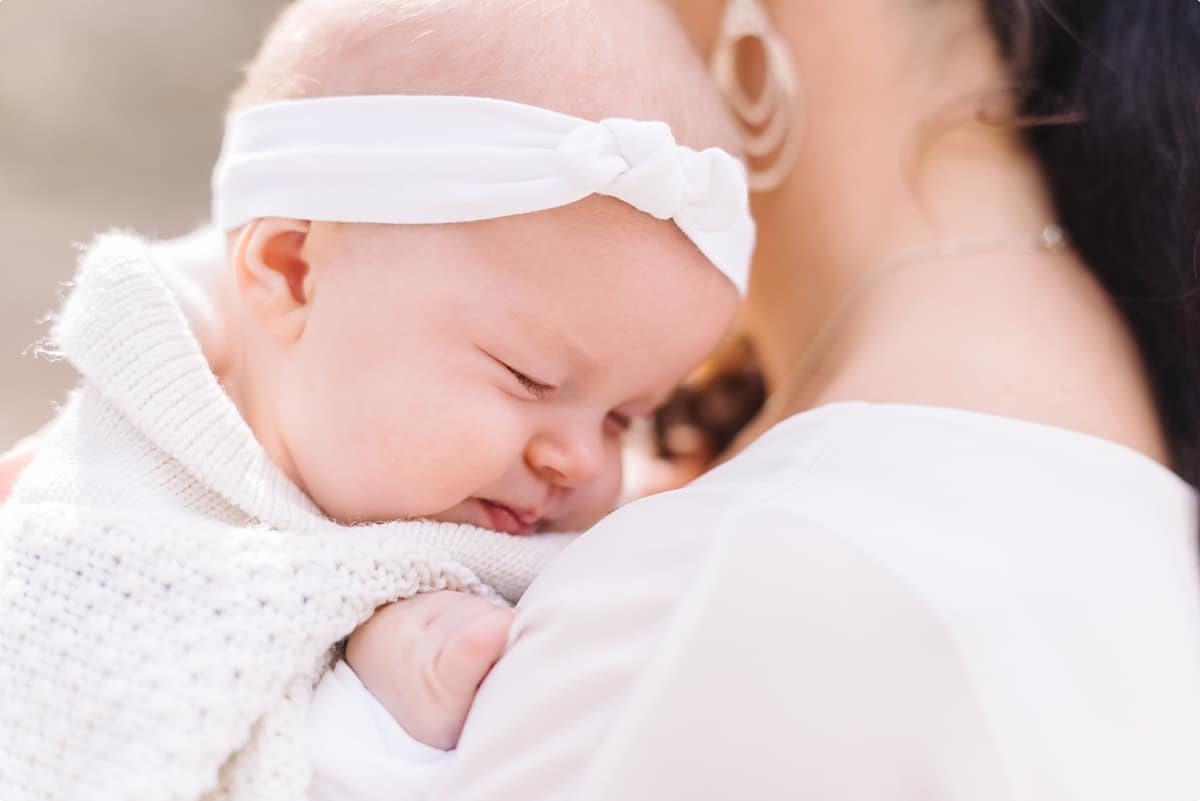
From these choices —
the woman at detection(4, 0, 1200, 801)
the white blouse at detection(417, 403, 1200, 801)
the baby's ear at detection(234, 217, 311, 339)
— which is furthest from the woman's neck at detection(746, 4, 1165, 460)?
the baby's ear at detection(234, 217, 311, 339)

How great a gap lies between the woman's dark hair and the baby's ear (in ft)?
2.31

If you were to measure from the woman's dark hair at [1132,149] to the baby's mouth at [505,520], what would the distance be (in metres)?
0.58

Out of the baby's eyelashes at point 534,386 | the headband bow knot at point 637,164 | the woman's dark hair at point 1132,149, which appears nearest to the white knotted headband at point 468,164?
the headband bow knot at point 637,164

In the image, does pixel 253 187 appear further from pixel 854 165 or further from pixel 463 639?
pixel 854 165

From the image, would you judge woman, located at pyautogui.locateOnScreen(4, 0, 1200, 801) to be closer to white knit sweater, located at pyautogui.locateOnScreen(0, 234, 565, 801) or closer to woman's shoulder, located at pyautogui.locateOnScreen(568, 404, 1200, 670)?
woman's shoulder, located at pyautogui.locateOnScreen(568, 404, 1200, 670)

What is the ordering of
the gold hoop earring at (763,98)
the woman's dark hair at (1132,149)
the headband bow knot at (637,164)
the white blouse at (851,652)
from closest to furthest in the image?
the white blouse at (851,652)
the headband bow knot at (637,164)
the woman's dark hair at (1132,149)
the gold hoop earring at (763,98)

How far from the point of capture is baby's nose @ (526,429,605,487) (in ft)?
2.85

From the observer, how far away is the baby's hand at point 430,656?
69 cm

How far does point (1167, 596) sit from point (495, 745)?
1.54 ft

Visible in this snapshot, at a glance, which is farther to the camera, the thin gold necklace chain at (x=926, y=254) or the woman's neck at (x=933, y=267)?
the thin gold necklace chain at (x=926, y=254)

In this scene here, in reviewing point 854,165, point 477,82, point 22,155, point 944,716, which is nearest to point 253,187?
point 477,82

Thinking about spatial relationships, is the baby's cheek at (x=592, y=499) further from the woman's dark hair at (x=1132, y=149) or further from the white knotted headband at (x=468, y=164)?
the woman's dark hair at (x=1132, y=149)

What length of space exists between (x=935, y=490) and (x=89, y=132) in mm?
2188

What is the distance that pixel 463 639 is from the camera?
2.29 ft
